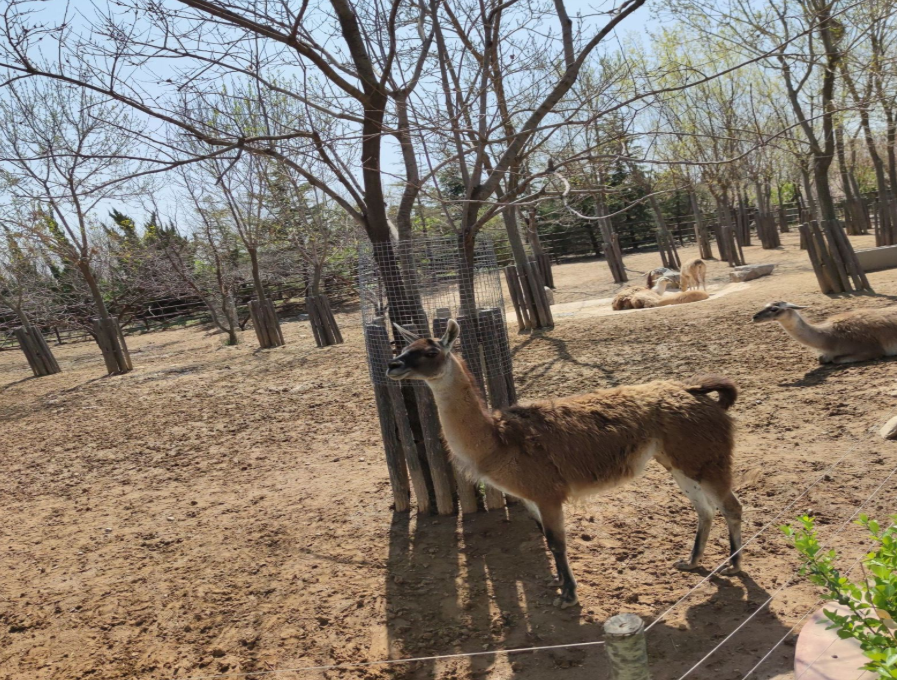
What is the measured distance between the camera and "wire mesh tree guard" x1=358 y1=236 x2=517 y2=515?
5086 millimetres

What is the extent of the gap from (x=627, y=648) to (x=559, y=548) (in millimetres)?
1954

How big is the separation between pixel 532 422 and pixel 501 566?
103 centimetres

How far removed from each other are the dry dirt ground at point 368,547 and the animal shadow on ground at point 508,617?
1 centimetres

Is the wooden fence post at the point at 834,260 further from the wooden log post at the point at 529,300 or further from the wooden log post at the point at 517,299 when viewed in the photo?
the wooden log post at the point at 517,299

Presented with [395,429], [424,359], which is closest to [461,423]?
[424,359]

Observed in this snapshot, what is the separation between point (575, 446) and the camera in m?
4.07

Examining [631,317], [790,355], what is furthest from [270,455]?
[631,317]

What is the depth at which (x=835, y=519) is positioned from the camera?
4211mm

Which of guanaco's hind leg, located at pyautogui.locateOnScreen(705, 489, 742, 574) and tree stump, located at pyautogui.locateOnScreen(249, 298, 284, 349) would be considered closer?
guanaco's hind leg, located at pyautogui.locateOnScreen(705, 489, 742, 574)

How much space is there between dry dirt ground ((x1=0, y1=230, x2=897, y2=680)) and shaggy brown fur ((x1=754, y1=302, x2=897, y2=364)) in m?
0.32

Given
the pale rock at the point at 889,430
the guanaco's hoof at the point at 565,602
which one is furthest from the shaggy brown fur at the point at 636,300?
the guanaco's hoof at the point at 565,602

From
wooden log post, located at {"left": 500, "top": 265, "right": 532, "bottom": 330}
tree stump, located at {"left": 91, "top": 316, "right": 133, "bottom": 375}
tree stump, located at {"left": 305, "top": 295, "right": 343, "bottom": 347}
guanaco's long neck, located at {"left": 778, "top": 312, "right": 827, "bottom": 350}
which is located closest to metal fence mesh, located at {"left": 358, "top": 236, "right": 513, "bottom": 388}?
guanaco's long neck, located at {"left": 778, "top": 312, "right": 827, "bottom": 350}

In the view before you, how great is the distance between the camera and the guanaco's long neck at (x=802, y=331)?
7.71 m

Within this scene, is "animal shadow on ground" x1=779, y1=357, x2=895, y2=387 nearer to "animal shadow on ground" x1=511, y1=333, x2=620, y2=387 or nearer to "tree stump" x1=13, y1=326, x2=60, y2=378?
"animal shadow on ground" x1=511, y1=333, x2=620, y2=387
